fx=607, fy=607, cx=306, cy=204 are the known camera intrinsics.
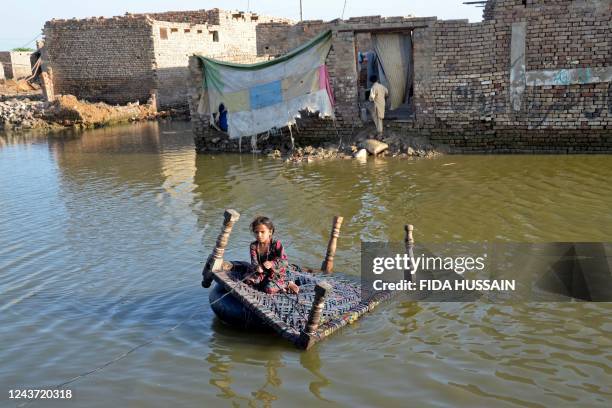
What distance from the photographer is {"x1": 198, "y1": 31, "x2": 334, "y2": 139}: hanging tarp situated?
46.6 feet

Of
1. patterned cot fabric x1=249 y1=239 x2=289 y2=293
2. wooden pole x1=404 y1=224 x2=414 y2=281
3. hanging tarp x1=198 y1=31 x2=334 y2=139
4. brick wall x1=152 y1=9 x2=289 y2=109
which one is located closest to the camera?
patterned cot fabric x1=249 y1=239 x2=289 y2=293

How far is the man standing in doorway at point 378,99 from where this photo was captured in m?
13.7

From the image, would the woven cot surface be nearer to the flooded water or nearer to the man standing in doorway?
the flooded water

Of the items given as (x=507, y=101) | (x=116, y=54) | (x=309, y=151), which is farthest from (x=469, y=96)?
(x=116, y=54)

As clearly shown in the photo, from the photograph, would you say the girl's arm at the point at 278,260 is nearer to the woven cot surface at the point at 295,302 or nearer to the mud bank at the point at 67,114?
the woven cot surface at the point at 295,302

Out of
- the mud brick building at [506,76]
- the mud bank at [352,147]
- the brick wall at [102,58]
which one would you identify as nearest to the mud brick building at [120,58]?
the brick wall at [102,58]

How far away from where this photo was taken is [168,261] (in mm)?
7961

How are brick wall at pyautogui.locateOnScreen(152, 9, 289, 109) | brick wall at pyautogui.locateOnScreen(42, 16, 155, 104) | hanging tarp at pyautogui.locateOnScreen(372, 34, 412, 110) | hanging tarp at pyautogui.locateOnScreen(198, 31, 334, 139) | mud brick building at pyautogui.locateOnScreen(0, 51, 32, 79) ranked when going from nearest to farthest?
1. hanging tarp at pyautogui.locateOnScreen(372, 34, 412, 110)
2. hanging tarp at pyautogui.locateOnScreen(198, 31, 334, 139)
3. brick wall at pyautogui.locateOnScreen(42, 16, 155, 104)
4. brick wall at pyautogui.locateOnScreen(152, 9, 289, 109)
5. mud brick building at pyautogui.locateOnScreen(0, 51, 32, 79)

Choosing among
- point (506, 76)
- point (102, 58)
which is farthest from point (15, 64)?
point (506, 76)

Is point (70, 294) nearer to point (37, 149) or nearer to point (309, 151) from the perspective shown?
point (309, 151)

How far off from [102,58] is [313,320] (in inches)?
930

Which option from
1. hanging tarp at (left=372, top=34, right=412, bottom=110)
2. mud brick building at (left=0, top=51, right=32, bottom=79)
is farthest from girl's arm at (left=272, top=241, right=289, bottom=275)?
mud brick building at (left=0, top=51, right=32, bottom=79)

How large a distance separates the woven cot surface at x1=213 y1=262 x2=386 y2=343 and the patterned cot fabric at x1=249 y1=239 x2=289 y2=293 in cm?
13

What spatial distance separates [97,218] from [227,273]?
491 centimetres
